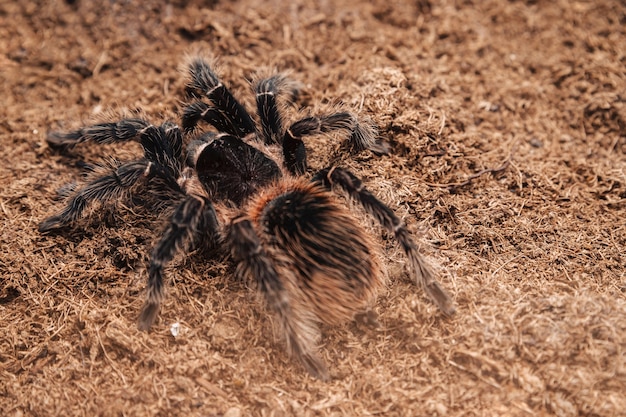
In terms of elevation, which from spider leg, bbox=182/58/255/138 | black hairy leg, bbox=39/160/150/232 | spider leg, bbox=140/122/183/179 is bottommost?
black hairy leg, bbox=39/160/150/232

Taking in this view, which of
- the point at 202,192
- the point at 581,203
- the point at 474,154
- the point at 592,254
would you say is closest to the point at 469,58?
the point at 474,154

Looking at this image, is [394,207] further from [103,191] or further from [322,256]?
[103,191]

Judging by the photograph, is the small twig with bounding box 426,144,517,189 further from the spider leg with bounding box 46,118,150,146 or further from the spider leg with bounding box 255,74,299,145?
the spider leg with bounding box 46,118,150,146

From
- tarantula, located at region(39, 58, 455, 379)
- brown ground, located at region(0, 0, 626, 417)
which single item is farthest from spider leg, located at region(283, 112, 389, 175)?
brown ground, located at region(0, 0, 626, 417)

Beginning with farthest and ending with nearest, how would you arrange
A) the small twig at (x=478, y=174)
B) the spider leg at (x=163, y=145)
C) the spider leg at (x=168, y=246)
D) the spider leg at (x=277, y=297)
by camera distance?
1. the small twig at (x=478, y=174)
2. the spider leg at (x=163, y=145)
3. the spider leg at (x=168, y=246)
4. the spider leg at (x=277, y=297)

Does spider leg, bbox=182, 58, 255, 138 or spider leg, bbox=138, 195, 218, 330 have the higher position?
spider leg, bbox=182, 58, 255, 138

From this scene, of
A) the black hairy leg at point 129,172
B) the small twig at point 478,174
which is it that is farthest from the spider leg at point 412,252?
the black hairy leg at point 129,172

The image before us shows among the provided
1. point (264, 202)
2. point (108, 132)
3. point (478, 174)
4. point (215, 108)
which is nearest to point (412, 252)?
point (264, 202)

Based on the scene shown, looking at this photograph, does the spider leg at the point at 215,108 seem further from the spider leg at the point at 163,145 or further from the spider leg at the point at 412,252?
the spider leg at the point at 412,252

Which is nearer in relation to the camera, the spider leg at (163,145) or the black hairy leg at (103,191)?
the black hairy leg at (103,191)
